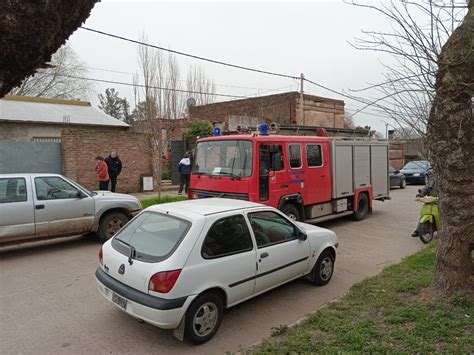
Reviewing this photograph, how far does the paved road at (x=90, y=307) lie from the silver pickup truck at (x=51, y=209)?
18.8 inches

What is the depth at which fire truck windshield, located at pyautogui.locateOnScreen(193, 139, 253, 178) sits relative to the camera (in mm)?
7741

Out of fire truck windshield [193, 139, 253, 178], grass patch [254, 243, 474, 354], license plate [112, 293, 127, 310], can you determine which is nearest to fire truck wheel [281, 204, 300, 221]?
fire truck windshield [193, 139, 253, 178]

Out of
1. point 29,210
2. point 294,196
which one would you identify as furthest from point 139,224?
point 294,196

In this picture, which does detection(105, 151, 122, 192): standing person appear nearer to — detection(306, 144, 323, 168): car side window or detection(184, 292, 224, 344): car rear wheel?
detection(306, 144, 323, 168): car side window

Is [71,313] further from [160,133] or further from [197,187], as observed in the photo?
[160,133]

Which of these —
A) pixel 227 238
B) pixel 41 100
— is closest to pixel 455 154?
pixel 227 238

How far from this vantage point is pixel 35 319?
4.32 meters

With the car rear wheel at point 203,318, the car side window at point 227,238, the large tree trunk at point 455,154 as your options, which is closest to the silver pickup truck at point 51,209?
the car side window at point 227,238

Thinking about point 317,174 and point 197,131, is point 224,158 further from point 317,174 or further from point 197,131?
point 197,131

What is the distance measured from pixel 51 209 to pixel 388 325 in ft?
20.5

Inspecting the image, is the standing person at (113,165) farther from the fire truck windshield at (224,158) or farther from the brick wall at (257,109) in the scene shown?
the brick wall at (257,109)

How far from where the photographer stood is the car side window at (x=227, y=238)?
13.0 ft

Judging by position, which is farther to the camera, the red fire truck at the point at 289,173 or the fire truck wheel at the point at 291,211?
the fire truck wheel at the point at 291,211

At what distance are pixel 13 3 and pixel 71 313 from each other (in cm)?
388
